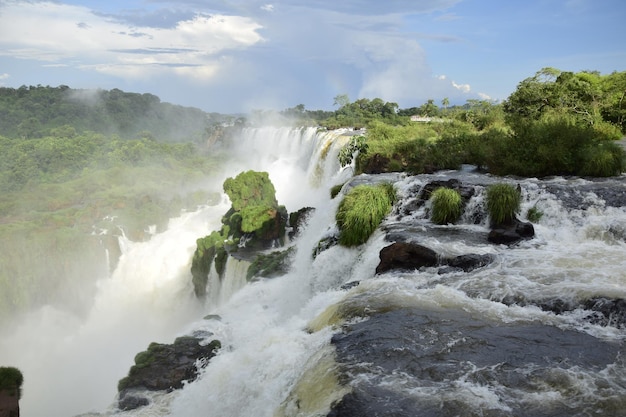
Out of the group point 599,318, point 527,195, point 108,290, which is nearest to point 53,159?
point 108,290

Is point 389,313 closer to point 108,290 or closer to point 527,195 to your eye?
point 527,195

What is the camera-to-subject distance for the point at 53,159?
53.1m

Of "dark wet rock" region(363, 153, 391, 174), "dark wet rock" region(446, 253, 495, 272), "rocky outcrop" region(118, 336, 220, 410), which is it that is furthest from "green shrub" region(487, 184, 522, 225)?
"dark wet rock" region(363, 153, 391, 174)

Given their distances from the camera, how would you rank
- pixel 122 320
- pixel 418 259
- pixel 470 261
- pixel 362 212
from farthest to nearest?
pixel 122 320 < pixel 362 212 < pixel 418 259 < pixel 470 261

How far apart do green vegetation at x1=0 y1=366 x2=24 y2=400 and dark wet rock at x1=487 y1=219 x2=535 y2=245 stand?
9.14 meters

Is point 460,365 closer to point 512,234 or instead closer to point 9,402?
point 512,234

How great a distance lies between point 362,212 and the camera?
38.9 feet

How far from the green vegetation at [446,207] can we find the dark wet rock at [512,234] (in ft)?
4.61

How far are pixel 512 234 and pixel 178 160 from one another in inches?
1949

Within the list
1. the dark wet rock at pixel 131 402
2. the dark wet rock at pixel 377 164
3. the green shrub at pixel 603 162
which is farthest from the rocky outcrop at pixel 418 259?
the dark wet rock at pixel 377 164

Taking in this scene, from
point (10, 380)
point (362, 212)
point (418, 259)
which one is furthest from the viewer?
point (362, 212)

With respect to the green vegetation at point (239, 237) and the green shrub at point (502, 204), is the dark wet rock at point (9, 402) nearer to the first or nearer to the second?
the green shrub at point (502, 204)

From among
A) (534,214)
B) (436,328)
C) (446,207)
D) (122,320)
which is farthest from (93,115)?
(436,328)

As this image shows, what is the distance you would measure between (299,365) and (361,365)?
949mm
